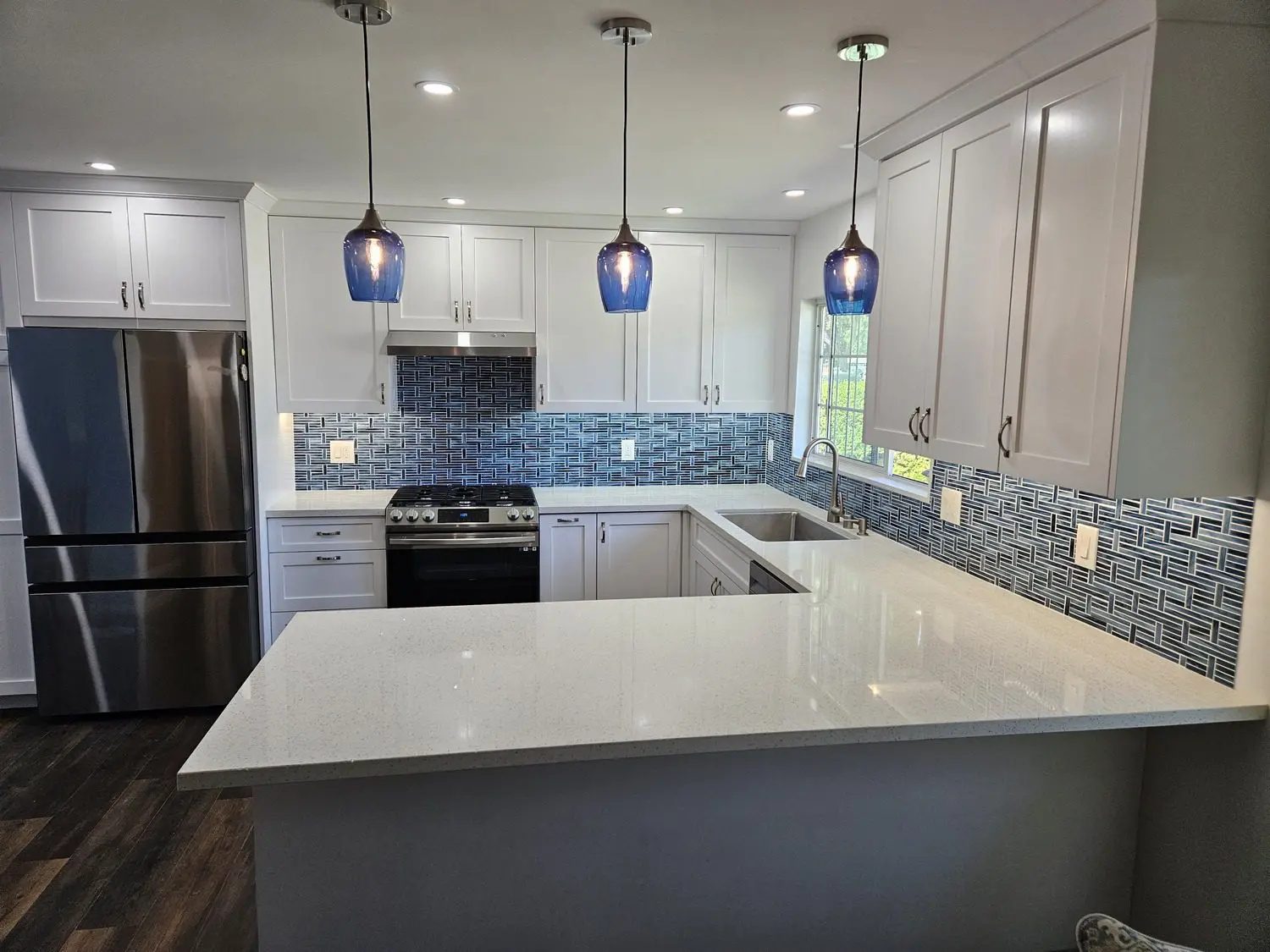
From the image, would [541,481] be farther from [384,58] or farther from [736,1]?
[736,1]

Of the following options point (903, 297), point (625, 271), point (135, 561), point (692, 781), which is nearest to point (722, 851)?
point (692, 781)

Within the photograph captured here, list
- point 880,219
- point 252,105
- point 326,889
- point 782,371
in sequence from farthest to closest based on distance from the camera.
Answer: point 782,371 < point 880,219 < point 252,105 < point 326,889

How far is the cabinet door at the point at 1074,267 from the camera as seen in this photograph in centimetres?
157

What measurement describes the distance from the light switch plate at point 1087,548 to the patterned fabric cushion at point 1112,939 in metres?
1.07

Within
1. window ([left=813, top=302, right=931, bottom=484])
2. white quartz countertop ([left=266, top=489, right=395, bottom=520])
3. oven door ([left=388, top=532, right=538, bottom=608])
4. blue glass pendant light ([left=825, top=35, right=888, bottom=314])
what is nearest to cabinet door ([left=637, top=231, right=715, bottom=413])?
window ([left=813, top=302, right=931, bottom=484])

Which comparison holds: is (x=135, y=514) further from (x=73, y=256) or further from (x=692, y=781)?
(x=692, y=781)

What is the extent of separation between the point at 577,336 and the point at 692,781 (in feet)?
9.05

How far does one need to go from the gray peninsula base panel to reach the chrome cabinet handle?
0.66 meters

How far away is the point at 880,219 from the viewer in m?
2.52

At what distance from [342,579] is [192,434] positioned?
92cm

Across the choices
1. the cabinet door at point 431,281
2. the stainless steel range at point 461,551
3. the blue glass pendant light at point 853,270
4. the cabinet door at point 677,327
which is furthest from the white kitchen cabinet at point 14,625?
the blue glass pendant light at point 853,270


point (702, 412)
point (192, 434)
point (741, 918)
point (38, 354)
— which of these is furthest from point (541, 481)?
point (741, 918)

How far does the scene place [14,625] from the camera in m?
3.50

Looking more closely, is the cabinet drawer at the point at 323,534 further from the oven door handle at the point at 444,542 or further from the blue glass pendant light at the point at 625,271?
the blue glass pendant light at the point at 625,271
